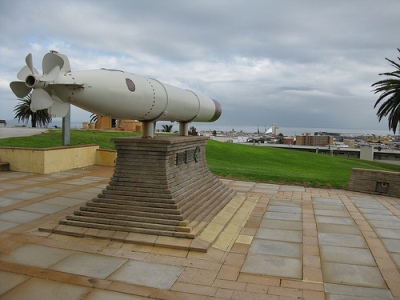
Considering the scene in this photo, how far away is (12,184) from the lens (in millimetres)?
10945

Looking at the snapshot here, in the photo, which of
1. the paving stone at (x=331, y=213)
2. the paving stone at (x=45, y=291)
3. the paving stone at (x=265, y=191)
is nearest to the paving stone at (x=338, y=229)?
the paving stone at (x=331, y=213)

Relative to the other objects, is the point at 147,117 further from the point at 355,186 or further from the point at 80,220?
the point at 355,186

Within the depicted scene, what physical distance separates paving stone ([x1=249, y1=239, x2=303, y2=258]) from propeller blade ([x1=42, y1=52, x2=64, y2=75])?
4295mm

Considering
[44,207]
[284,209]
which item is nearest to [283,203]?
[284,209]

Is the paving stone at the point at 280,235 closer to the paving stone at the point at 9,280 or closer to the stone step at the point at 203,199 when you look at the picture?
the stone step at the point at 203,199

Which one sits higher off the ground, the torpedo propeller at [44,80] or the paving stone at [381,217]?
the torpedo propeller at [44,80]

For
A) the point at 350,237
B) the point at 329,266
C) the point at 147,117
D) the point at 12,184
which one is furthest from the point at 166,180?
the point at 12,184

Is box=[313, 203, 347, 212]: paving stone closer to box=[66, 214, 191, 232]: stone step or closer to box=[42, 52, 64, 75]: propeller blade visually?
box=[66, 214, 191, 232]: stone step

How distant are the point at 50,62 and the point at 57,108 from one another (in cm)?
68

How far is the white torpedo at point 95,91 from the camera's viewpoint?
5254 millimetres

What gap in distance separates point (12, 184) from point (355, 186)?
1140 cm

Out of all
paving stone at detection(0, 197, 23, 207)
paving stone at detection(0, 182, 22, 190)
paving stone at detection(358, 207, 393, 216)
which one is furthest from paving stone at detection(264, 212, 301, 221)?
paving stone at detection(0, 182, 22, 190)

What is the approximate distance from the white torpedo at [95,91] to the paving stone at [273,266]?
310 cm

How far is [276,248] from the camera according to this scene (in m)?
6.36
